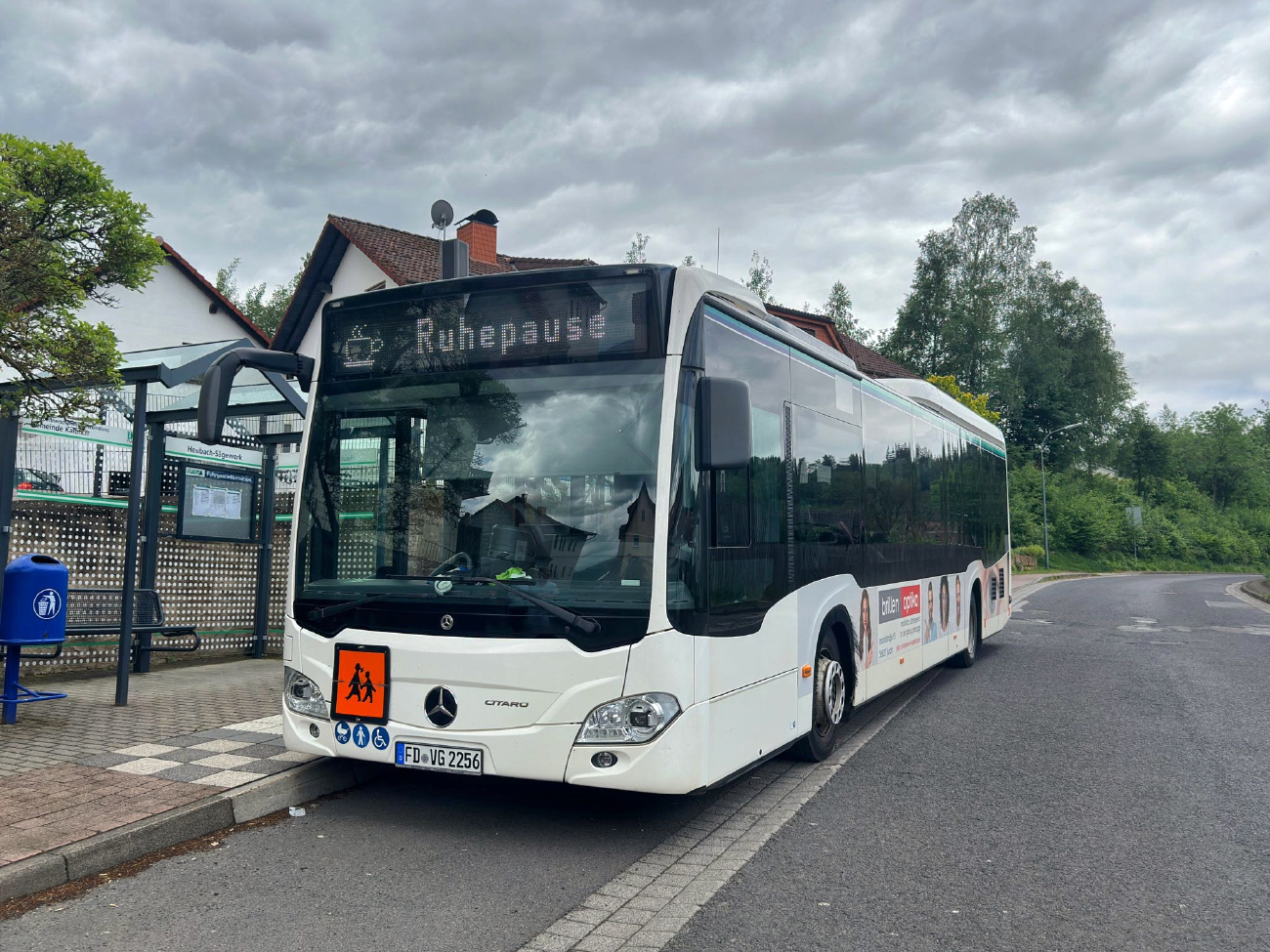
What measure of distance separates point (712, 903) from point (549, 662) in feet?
Result: 4.18

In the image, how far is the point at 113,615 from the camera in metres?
8.91

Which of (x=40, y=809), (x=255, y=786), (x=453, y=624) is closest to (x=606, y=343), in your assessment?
(x=453, y=624)

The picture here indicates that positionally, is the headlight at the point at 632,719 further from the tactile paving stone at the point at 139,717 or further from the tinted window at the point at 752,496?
the tactile paving stone at the point at 139,717

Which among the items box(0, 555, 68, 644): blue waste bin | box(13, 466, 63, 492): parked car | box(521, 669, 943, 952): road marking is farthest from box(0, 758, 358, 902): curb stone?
box(13, 466, 63, 492): parked car

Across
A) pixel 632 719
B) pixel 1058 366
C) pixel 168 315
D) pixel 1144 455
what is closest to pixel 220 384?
pixel 632 719

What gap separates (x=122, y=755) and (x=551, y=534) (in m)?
3.23

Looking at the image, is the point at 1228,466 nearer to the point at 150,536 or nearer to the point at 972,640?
the point at 972,640

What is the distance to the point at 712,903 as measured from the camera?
13.9 feet

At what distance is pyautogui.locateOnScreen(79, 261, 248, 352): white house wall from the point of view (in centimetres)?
3228

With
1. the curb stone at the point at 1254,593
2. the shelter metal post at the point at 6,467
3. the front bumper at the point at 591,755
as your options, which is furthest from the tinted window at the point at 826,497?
the curb stone at the point at 1254,593

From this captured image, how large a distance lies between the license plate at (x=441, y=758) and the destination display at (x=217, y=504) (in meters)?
6.88

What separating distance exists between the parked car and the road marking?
8.01 m

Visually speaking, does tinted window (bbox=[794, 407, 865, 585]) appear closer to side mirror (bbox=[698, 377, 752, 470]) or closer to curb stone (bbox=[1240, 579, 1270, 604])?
side mirror (bbox=[698, 377, 752, 470])

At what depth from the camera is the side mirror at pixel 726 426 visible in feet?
16.2
